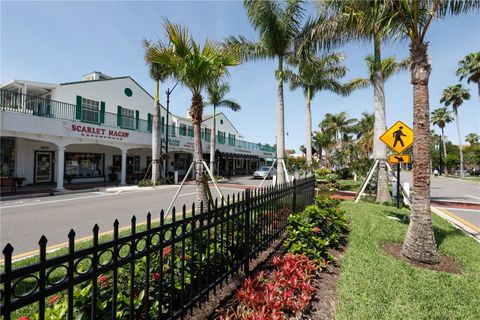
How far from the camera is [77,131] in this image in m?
15.3

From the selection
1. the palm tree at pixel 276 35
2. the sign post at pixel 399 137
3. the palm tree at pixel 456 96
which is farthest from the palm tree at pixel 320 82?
the palm tree at pixel 456 96

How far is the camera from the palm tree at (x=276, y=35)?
30.9 feet

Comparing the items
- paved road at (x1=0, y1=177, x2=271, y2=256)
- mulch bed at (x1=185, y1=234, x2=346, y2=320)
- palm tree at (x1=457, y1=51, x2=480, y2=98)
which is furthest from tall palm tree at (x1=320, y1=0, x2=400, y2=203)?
palm tree at (x1=457, y1=51, x2=480, y2=98)

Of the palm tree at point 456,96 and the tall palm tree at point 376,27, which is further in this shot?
the palm tree at point 456,96

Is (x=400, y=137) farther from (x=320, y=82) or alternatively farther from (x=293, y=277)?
(x=320, y=82)

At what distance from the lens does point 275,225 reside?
5098 mm

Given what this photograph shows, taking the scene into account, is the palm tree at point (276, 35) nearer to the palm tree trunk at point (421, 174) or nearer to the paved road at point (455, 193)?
the palm tree trunk at point (421, 174)

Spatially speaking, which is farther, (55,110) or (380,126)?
(55,110)

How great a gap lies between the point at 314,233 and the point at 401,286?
146cm

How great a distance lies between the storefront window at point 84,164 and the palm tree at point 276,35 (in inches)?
634

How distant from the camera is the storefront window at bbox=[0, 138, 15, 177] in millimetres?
15281

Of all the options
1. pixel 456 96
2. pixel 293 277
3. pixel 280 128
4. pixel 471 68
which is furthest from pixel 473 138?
pixel 293 277

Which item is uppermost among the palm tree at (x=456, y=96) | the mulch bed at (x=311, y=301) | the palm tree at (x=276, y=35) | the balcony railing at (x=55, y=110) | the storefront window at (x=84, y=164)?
the palm tree at (x=456, y=96)

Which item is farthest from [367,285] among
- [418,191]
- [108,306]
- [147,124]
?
[147,124]
